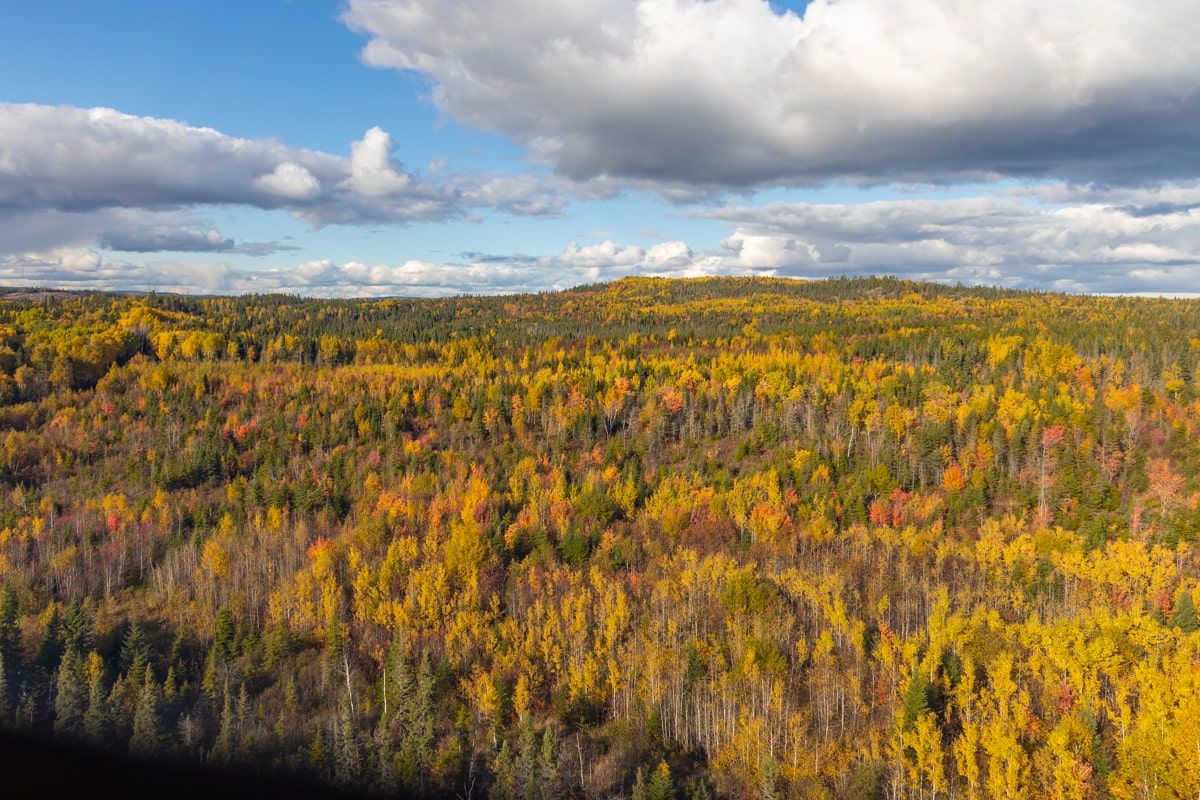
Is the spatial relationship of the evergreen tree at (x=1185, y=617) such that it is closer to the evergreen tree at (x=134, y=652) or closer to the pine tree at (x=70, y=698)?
the pine tree at (x=70, y=698)

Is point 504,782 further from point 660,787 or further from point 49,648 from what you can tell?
point 49,648

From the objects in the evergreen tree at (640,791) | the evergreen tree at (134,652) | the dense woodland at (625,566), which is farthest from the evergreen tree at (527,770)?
the evergreen tree at (134,652)

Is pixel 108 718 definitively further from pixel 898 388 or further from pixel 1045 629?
pixel 898 388

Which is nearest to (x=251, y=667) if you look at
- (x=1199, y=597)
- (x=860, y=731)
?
(x=860, y=731)

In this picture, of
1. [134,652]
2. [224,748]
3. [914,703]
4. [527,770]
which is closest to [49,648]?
[134,652]

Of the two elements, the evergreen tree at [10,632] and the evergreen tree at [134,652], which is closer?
the evergreen tree at [10,632]

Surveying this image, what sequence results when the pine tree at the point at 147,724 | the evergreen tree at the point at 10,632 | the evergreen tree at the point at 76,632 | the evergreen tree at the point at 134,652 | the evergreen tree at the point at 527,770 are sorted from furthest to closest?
the evergreen tree at the point at 76,632
the evergreen tree at the point at 134,652
the evergreen tree at the point at 10,632
the evergreen tree at the point at 527,770
the pine tree at the point at 147,724

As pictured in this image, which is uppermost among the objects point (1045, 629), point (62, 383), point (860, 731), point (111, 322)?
point (111, 322)

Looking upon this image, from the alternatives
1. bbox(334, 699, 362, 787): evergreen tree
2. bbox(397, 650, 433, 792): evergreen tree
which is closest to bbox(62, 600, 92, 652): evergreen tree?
bbox(397, 650, 433, 792): evergreen tree
